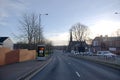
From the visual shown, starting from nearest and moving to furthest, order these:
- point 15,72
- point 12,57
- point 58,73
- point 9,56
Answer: point 15,72 < point 58,73 < point 9,56 < point 12,57

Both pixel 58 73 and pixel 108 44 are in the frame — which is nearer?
pixel 58 73

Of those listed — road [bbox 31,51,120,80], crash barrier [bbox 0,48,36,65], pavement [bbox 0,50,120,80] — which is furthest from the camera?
crash barrier [bbox 0,48,36,65]

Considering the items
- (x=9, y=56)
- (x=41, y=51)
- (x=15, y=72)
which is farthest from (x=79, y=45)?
(x=15, y=72)

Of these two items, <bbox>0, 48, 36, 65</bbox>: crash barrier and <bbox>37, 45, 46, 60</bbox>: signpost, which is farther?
<bbox>37, 45, 46, 60</bbox>: signpost

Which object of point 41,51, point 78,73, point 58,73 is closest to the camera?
point 78,73

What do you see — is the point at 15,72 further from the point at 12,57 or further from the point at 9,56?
the point at 12,57

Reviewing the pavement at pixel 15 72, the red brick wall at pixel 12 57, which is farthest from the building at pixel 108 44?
the pavement at pixel 15 72

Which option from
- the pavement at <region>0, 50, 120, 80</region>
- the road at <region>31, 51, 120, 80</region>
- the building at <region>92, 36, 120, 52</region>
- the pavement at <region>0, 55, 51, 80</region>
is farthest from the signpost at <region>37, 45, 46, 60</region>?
the building at <region>92, 36, 120, 52</region>

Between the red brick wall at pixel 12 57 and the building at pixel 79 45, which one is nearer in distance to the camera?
the red brick wall at pixel 12 57

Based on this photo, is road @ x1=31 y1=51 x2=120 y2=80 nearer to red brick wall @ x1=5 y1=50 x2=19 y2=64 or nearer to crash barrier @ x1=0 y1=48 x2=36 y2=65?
crash barrier @ x1=0 y1=48 x2=36 y2=65

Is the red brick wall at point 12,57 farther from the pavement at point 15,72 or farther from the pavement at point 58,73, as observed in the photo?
the pavement at point 15,72

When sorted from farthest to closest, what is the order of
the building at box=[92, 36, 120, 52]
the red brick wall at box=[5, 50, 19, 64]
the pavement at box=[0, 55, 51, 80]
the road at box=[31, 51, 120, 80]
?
the building at box=[92, 36, 120, 52] → the red brick wall at box=[5, 50, 19, 64] → the road at box=[31, 51, 120, 80] → the pavement at box=[0, 55, 51, 80]

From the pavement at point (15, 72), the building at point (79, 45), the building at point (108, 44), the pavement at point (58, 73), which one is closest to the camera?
the pavement at point (15, 72)

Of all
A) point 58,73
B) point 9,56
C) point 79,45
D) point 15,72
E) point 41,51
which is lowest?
point 58,73
